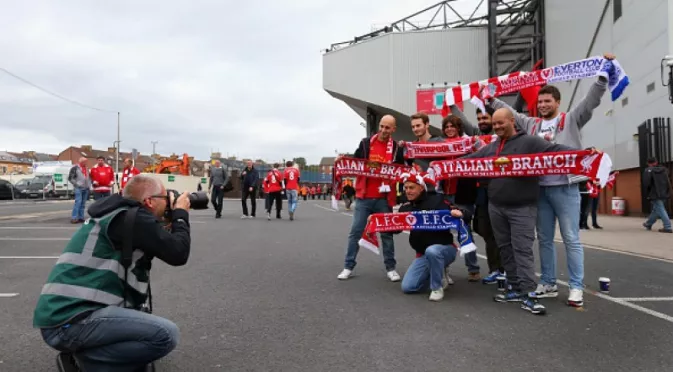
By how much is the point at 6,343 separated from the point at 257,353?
5.62 ft

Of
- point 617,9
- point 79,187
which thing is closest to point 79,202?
point 79,187

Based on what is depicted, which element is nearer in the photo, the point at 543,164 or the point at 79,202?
the point at 543,164

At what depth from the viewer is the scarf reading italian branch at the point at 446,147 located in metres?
5.16

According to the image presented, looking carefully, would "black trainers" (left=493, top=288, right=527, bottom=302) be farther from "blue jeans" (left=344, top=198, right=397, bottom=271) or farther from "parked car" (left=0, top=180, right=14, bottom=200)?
"parked car" (left=0, top=180, right=14, bottom=200)

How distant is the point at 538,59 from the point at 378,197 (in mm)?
27631

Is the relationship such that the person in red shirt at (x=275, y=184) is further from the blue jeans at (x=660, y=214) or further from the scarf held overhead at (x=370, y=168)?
the blue jeans at (x=660, y=214)

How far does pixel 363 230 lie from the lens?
17.7ft

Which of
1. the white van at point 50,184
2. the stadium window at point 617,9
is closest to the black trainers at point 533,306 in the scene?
the stadium window at point 617,9

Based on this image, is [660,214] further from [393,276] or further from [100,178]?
[100,178]

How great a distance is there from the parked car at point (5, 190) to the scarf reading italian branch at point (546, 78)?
33.6 metres

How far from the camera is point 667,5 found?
1251cm

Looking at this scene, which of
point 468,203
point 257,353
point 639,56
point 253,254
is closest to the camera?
point 257,353

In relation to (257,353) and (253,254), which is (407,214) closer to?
(257,353)

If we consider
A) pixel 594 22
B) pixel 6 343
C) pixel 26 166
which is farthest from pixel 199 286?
pixel 26 166
